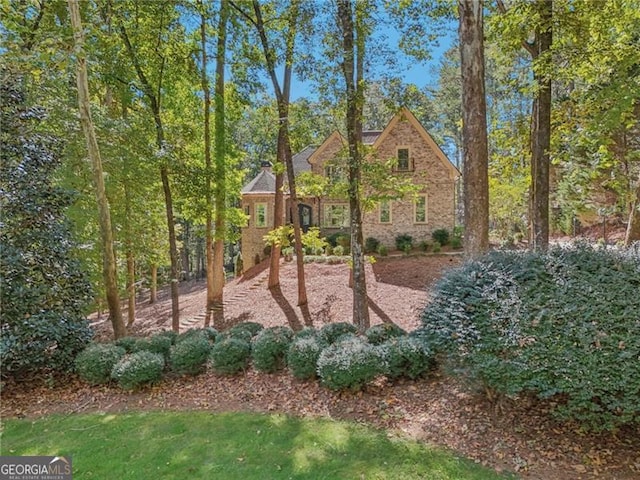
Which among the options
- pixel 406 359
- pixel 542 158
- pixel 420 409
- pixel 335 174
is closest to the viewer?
pixel 420 409

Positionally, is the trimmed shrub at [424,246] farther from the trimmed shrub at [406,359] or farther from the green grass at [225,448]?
the green grass at [225,448]

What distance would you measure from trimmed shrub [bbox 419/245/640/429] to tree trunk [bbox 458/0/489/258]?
1381 mm

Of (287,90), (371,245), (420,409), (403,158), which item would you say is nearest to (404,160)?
(403,158)

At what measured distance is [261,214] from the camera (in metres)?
20.2

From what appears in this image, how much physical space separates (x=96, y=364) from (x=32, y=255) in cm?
194

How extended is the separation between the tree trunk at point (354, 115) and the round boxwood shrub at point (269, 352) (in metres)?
2.88

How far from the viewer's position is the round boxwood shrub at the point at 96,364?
5285mm

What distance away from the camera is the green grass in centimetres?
331

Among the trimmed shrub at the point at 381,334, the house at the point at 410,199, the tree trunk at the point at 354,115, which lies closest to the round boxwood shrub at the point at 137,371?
the trimmed shrub at the point at 381,334

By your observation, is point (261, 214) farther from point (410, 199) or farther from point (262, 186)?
point (410, 199)

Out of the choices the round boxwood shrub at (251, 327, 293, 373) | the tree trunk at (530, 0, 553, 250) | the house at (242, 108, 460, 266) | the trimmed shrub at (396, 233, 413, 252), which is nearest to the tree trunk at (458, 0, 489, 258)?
the tree trunk at (530, 0, 553, 250)

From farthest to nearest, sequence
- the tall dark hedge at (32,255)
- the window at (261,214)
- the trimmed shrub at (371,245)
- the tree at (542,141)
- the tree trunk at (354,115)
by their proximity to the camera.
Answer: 1. the window at (261,214)
2. the trimmed shrub at (371,245)
3. the tree trunk at (354,115)
4. the tree at (542,141)
5. the tall dark hedge at (32,255)

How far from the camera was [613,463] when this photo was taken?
3203 mm

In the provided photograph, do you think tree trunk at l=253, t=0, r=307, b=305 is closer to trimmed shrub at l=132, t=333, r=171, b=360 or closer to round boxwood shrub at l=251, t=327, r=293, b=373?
round boxwood shrub at l=251, t=327, r=293, b=373
